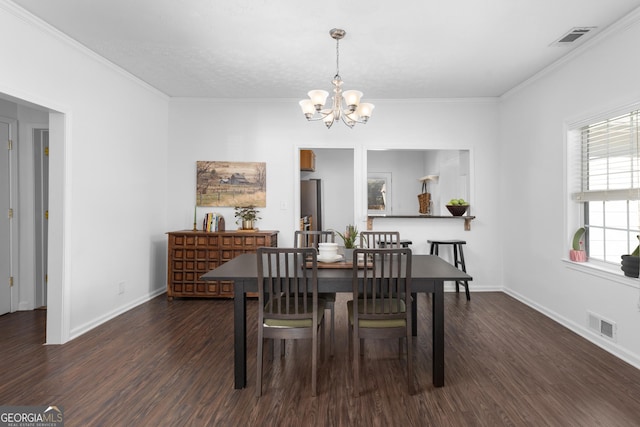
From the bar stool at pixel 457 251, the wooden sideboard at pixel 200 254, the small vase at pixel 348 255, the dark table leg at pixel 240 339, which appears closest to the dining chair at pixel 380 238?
the small vase at pixel 348 255

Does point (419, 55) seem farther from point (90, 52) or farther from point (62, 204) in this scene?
point (62, 204)

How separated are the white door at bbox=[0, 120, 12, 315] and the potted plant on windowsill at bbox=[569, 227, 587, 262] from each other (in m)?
5.83

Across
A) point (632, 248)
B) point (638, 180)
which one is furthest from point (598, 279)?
point (638, 180)

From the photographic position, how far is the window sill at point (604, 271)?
9.37 ft

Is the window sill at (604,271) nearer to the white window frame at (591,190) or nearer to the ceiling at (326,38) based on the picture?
the white window frame at (591,190)

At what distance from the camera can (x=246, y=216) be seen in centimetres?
495

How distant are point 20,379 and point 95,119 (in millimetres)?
2345

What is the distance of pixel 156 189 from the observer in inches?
192

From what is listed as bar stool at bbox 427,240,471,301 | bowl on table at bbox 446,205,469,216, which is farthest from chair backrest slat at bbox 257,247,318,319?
bowl on table at bbox 446,205,469,216

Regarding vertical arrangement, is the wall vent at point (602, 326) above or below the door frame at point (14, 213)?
below

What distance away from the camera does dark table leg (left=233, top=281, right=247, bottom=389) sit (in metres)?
2.42

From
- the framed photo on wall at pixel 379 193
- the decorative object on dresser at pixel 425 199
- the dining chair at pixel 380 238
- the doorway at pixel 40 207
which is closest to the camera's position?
the dining chair at pixel 380 238

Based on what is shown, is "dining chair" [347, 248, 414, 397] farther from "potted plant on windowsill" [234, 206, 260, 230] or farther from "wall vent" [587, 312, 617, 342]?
"potted plant on windowsill" [234, 206, 260, 230]

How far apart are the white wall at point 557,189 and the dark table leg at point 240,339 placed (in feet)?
9.33
